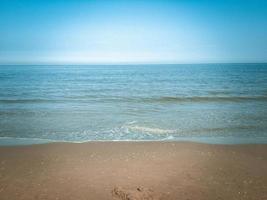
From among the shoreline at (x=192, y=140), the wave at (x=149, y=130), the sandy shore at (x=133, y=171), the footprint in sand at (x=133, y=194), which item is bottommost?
the wave at (x=149, y=130)

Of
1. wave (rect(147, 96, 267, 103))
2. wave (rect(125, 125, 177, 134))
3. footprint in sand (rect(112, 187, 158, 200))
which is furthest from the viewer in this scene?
wave (rect(147, 96, 267, 103))

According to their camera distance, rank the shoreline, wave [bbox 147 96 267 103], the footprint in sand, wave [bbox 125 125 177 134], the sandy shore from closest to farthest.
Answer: the footprint in sand, the sandy shore, the shoreline, wave [bbox 125 125 177 134], wave [bbox 147 96 267 103]

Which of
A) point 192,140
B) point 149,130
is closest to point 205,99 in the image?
point 149,130

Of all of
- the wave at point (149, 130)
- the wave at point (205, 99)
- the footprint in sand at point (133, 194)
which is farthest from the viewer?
the wave at point (205, 99)

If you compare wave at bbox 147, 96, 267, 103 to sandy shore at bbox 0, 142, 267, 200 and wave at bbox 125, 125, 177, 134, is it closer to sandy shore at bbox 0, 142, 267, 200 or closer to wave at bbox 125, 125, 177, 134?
wave at bbox 125, 125, 177, 134

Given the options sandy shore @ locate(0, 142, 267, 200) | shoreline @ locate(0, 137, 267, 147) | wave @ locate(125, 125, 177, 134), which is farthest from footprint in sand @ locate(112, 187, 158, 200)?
wave @ locate(125, 125, 177, 134)

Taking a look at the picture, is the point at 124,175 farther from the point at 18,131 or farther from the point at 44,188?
the point at 18,131

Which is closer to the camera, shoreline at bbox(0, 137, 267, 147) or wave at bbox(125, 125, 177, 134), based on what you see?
shoreline at bbox(0, 137, 267, 147)

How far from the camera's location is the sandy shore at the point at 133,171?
634 centimetres

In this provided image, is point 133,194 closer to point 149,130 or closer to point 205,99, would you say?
point 149,130

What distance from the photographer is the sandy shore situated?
6340mm

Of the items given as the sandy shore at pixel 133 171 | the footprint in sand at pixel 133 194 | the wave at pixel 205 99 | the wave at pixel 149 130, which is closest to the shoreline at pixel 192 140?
the sandy shore at pixel 133 171

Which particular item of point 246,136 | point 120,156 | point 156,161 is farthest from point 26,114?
point 246,136

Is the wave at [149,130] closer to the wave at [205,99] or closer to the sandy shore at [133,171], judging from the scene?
the sandy shore at [133,171]
